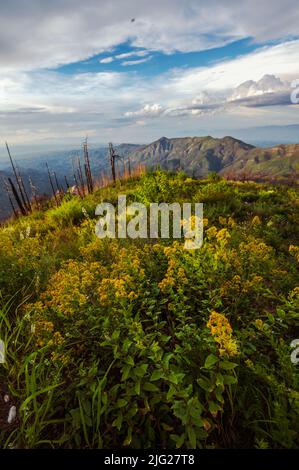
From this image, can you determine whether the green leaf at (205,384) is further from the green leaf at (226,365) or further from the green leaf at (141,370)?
the green leaf at (141,370)

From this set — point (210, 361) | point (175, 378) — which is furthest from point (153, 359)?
point (210, 361)

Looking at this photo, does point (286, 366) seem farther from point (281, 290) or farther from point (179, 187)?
point (179, 187)

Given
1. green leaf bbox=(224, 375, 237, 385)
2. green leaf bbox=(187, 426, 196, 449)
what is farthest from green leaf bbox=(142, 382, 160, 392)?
green leaf bbox=(224, 375, 237, 385)

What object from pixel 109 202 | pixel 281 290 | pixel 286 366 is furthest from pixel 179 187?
pixel 286 366

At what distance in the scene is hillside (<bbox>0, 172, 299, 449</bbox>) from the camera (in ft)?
7.41

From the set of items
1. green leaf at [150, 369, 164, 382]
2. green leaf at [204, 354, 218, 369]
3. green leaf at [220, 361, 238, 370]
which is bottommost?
green leaf at [150, 369, 164, 382]

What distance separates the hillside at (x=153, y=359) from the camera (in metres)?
2.26

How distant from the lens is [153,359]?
227 centimetres

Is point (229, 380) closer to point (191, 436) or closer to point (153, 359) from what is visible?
point (191, 436)

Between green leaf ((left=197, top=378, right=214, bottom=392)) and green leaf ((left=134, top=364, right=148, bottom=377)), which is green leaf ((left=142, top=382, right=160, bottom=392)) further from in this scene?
green leaf ((left=197, top=378, right=214, bottom=392))

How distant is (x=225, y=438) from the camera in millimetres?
2422

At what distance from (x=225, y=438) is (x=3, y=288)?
3.46 m

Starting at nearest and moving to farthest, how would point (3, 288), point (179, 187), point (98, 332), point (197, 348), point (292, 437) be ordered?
point (292, 437)
point (197, 348)
point (98, 332)
point (3, 288)
point (179, 187)

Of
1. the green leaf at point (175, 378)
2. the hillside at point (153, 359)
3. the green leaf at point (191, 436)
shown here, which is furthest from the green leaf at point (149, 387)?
the green leaf at point (191, 436)
